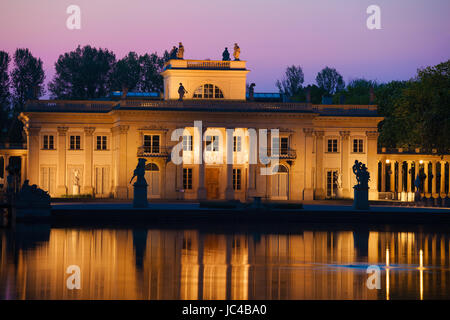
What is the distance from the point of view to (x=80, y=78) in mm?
87000

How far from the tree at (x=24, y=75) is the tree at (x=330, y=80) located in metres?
32.4

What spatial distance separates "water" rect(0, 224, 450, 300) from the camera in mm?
17203

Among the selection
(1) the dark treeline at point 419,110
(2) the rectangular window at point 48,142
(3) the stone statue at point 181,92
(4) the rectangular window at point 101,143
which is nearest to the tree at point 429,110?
(1) the dark treeline at point 419,110

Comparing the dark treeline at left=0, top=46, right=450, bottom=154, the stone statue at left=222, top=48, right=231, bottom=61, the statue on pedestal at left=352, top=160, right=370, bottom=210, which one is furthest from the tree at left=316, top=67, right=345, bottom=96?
the statue on pedestal at left=352, top=160, right=370, bottom=210

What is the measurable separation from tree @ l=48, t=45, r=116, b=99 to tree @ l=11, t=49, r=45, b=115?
74.9 inches

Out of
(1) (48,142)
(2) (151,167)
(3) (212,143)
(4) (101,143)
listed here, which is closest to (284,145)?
(3) (212,143)

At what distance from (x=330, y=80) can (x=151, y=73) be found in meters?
23.0

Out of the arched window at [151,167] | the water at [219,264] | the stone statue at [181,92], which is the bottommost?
the water at [219,264]

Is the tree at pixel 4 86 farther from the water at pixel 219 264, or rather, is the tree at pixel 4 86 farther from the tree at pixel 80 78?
the water at pixel 219 264

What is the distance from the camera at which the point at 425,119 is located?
58.9 meters

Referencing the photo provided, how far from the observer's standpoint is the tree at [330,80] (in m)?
98.8

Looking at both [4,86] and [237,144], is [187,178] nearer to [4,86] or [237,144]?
[237,144]
